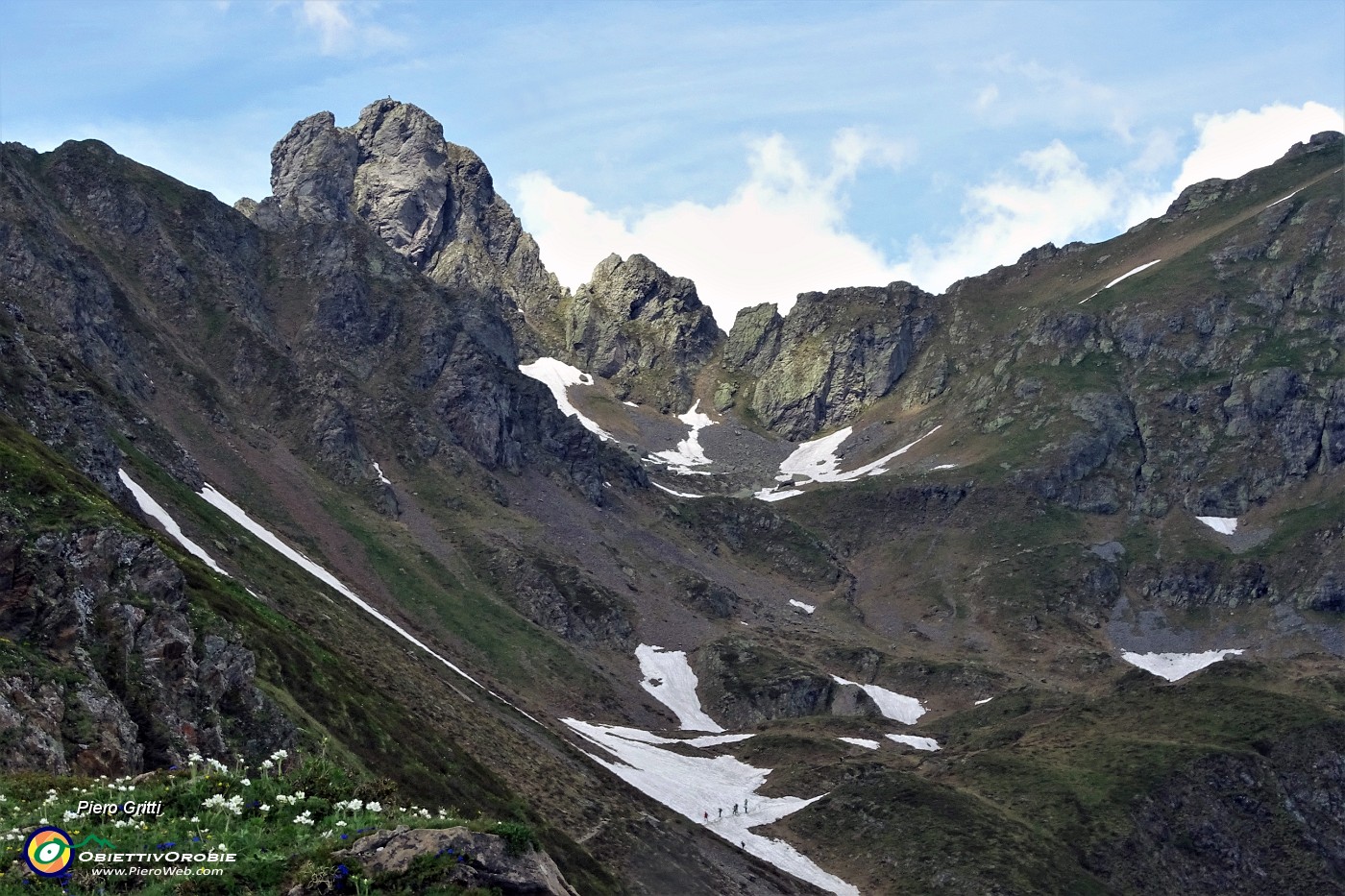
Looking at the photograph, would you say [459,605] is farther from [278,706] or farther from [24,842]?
[24,842]

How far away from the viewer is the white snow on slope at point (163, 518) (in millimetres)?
101625

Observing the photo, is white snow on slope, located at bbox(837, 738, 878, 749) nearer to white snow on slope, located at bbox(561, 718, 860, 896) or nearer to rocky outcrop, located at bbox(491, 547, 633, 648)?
white snow on slope, located at bbox(561, 718, 860, 896)

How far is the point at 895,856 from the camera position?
108 meters

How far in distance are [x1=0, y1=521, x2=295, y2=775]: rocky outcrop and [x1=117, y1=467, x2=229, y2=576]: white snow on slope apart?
46.7 m

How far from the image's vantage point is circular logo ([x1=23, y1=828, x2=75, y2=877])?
16.6 metres

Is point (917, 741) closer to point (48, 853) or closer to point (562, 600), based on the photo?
point (562, 600)

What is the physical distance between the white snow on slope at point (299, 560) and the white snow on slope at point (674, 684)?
46.5 metres

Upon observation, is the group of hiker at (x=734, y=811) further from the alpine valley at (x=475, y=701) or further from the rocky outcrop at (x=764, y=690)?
the rocky outcrop at (x=764, y=690)

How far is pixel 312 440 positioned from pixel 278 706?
140 metres

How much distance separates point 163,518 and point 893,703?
112 meters

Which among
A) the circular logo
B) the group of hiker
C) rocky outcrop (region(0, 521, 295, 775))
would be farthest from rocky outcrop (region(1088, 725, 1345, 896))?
the circular logo

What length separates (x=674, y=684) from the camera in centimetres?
17450

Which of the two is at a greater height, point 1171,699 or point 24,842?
point 24,842

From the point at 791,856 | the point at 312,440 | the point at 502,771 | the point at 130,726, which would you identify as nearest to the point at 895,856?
the point at 791,856
